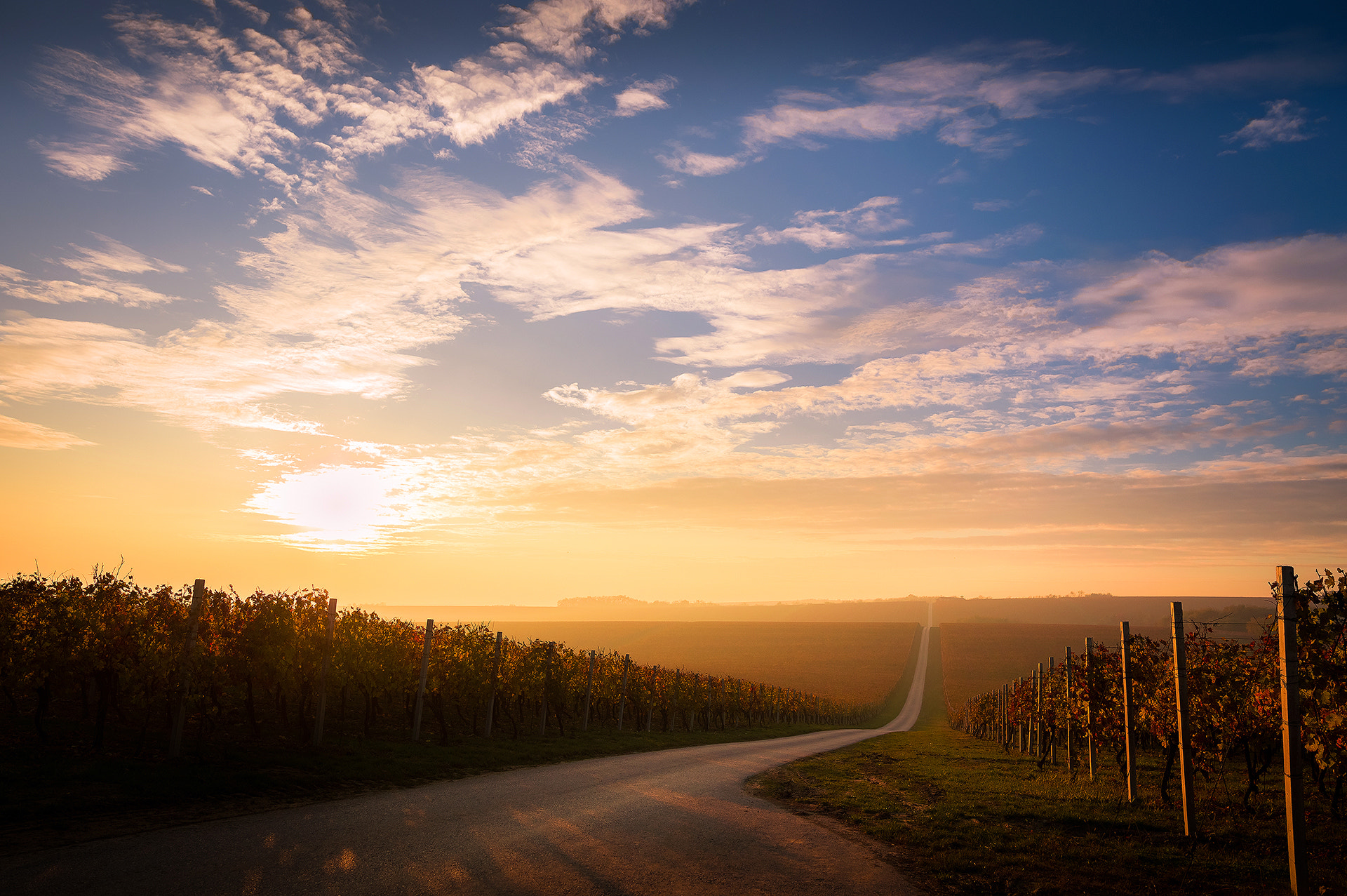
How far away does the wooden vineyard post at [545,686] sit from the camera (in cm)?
2972

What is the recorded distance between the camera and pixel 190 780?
13289mm

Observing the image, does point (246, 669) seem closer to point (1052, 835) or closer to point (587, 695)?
point (587, 695)

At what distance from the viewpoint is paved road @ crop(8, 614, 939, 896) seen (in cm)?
816

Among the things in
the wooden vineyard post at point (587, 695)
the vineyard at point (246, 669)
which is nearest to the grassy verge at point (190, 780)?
the vineyard at point (246, 669)

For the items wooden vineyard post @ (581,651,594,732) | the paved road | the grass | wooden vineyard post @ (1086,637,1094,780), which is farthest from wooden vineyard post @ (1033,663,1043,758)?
wooden vineyard post @ (581,651,594,732)

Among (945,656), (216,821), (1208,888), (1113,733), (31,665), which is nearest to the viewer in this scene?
(1208,888)

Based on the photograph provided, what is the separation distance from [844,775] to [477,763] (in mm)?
10722

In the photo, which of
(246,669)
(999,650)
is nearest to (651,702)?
(246,669)

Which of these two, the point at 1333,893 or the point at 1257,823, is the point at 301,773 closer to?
the point at 1333,893

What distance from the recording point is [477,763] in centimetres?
1953

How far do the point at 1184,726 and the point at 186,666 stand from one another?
21.0 meters

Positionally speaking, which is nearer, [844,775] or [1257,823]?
[1257,823]

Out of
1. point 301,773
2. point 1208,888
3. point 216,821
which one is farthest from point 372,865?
point 1208,888

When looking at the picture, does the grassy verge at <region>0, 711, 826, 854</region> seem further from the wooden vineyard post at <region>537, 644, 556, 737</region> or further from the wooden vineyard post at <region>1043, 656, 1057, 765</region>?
the wooden vineyard post at <region>1043, 656, 1057, 765</region>
